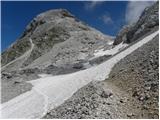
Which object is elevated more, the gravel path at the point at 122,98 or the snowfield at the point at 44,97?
the gravel path at the point at 122,98

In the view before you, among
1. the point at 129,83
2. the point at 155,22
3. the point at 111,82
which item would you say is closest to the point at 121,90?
the point at 129,83

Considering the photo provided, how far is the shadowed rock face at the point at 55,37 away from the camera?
76000 mm

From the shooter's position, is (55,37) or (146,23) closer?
(146,23)

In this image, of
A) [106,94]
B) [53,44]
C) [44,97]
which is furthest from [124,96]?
[53,44]

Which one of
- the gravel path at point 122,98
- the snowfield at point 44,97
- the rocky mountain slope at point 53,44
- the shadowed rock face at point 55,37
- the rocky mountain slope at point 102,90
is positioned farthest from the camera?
the shadowed rock face at point 55,37

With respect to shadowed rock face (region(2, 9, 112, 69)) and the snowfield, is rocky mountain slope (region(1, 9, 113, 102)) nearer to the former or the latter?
shadowed rock face (region(2, 9, 112, 69))

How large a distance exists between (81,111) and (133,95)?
3.94 meters

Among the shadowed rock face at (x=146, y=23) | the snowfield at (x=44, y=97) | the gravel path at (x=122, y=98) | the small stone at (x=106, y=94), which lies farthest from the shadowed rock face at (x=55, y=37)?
the small stone at (x=106, y=94)

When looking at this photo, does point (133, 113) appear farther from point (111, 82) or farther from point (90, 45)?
point (90, 45)

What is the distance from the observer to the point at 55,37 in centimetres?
8838

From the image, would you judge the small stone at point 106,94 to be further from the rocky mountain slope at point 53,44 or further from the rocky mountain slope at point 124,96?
the rocky mountain slope at point 53,44

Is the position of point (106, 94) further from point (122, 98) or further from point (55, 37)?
point (55, 37)

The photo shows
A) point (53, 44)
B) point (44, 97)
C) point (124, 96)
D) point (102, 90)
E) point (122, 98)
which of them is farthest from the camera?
point (53, 44)

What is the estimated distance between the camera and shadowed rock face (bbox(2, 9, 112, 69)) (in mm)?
76000
